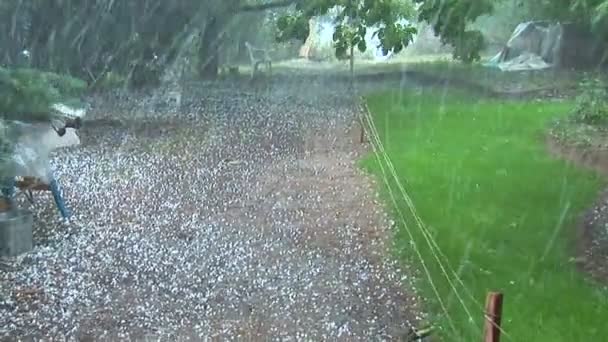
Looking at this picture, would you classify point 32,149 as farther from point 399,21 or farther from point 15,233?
point 399,21

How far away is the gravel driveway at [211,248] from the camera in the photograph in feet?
13.1

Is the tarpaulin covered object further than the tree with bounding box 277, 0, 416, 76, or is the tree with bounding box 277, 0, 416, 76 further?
the tarpaulin covered object

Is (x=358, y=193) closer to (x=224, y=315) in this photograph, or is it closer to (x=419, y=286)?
(x=419, y=286)

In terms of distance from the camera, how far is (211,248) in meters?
5.25

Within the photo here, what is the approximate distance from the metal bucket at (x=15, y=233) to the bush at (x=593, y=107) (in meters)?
5.83

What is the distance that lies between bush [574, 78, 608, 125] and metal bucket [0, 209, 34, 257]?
5829 mm

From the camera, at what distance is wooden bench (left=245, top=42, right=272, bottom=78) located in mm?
15940

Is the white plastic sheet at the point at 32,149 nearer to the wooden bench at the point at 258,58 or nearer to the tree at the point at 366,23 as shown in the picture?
the tree at the point at 366,23

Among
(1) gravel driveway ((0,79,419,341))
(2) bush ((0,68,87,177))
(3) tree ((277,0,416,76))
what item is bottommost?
(1) gravel driveway ((0,79,419,341))

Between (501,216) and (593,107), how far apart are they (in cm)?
376

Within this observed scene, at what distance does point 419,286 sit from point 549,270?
0.73m

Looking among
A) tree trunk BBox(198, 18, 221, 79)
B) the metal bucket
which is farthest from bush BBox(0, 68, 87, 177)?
tree trunk BBox(198, 18, 221, 79)

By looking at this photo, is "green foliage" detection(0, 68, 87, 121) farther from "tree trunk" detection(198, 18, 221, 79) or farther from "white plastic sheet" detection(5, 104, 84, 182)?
"tree trunk" detection(198, 18, 221, 79)

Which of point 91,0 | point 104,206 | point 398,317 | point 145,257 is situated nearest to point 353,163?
point 104,206
